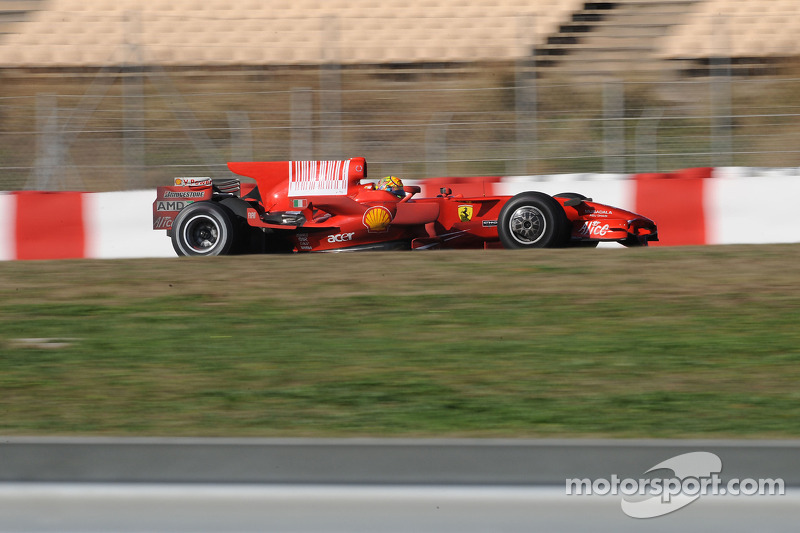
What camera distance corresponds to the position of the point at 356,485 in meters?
3.23

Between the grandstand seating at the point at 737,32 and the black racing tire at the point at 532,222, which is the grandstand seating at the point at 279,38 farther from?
the black racing tire at the point at 532,222

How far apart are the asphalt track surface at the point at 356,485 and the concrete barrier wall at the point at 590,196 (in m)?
6.37

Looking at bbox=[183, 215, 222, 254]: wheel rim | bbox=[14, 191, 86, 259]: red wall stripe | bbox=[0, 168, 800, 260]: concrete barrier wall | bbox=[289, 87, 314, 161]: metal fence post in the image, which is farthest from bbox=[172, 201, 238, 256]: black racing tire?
bbox=[289, 87, 314, 161]: metal fence post

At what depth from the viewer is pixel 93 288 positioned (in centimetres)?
649

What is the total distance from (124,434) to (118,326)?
1716 mm

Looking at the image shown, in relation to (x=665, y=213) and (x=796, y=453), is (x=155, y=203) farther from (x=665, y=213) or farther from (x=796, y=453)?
(x=796, y=453)

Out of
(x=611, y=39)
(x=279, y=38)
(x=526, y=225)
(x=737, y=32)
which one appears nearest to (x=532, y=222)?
(x=526, y=225)

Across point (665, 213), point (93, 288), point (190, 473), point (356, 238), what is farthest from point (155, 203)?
point (190, 473)

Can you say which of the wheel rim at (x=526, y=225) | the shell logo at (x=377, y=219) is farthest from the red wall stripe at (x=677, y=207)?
the shell logo at (x=377, y=219)

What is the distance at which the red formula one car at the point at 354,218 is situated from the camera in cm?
815

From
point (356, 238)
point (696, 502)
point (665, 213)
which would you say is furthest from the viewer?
point (665, 213)

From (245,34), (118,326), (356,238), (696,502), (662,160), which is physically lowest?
(696,502)

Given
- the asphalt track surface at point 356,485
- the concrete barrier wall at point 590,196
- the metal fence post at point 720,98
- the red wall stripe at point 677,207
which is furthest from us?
the metal fence post at point 720,98

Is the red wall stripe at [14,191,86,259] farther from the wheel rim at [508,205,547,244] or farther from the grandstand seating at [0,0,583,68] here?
the wheel rim at [508,205,547,244]
